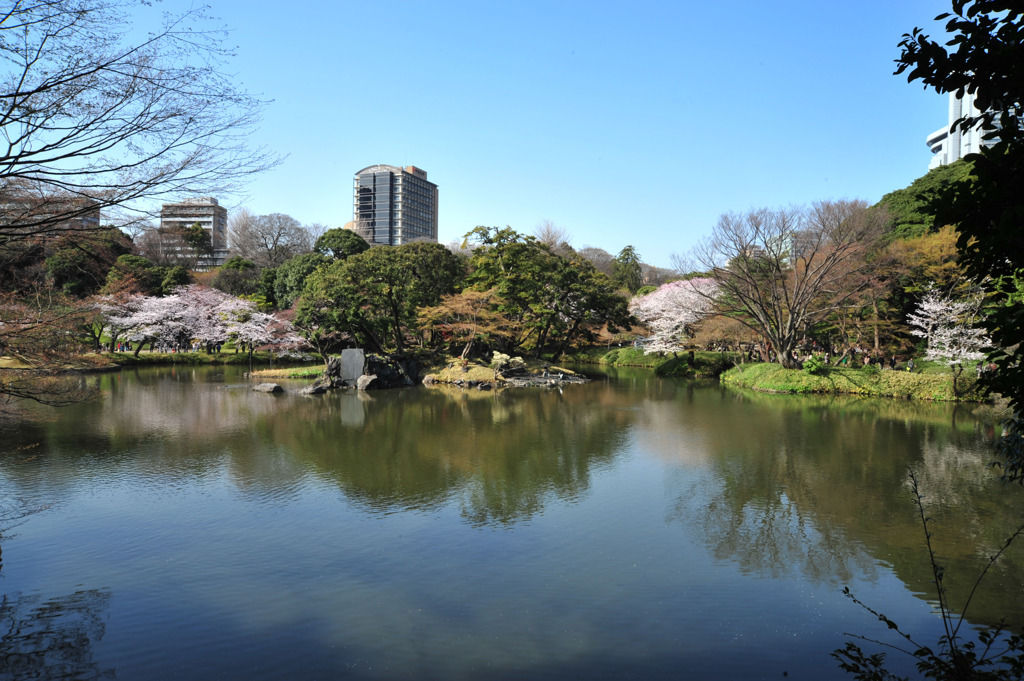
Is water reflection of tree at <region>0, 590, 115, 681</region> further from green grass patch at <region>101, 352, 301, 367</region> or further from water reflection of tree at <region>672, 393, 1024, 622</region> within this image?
green grass patch at <region>101, 352, 301, 367</region>

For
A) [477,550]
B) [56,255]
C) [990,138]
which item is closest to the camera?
[990,138]

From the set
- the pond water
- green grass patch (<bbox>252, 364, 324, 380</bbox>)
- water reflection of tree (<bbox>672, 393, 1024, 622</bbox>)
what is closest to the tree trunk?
water reflection of tree (<bbox>672, 393, 1024, 622</bbox>)

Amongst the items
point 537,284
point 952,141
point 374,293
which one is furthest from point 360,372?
→ point 952,141

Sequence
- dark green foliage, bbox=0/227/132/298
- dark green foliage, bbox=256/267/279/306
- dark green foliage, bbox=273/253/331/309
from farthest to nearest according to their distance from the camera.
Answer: dark green foliage, bbox=256/267/279/306, dark green foliage, bbox=273/253/331/309, dark green foliage, bbox=0/227/132/298

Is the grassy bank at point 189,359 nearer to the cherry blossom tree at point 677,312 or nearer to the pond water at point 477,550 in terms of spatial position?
the pond water at point 477,550

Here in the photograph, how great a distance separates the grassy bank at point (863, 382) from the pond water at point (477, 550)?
701cm

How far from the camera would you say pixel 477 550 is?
6.39 metres

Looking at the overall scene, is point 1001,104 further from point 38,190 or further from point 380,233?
point 380,233

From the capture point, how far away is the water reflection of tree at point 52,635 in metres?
4.20

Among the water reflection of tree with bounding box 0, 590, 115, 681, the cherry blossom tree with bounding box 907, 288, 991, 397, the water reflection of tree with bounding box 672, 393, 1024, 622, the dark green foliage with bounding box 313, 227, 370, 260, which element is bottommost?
the water reflection of tree with bounding box 0, 590, 115, 681

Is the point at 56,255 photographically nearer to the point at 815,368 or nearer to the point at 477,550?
the point at 477,550

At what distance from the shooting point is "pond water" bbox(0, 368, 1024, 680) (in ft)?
14.7

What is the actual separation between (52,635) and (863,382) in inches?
865

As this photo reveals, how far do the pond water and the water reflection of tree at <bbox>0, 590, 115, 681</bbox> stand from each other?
22 mm
